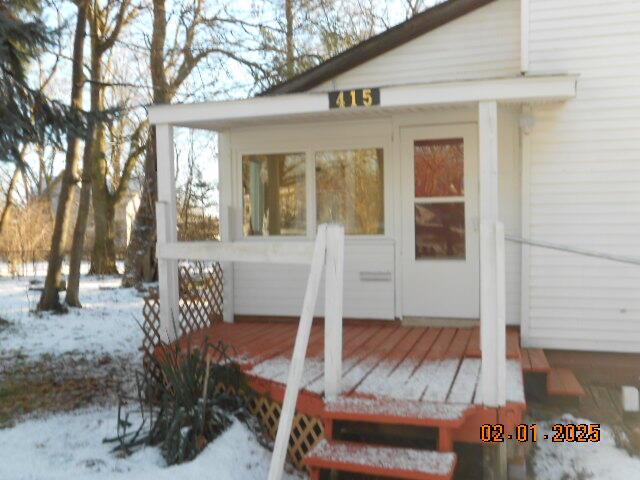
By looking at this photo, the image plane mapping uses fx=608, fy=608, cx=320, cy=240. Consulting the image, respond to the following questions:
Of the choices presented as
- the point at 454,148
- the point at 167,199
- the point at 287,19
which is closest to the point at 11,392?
the point at 167,199

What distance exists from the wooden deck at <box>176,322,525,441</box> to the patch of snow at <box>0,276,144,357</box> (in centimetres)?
236

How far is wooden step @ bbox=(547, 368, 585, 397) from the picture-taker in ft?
15.9

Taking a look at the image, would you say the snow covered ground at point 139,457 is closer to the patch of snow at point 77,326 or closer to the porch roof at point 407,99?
the porch roof at point 407,99

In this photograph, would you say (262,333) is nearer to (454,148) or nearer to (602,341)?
(454,148)

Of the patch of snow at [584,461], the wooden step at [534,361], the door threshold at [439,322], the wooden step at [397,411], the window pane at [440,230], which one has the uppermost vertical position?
the window pane at [440,230]

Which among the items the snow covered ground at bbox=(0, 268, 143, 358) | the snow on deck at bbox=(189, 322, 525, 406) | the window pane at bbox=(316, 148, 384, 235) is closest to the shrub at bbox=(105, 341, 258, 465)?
the snow on deck at bbox=(189, 322, 525, 406)

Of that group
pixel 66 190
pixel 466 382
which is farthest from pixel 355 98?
pixel 66 190

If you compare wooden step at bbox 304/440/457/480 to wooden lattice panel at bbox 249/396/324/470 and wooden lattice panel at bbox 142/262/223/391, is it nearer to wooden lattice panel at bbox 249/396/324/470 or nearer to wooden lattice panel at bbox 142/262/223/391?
wooden lattice panel at bbox 249/396/324/470

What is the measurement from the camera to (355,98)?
5062 millimetres

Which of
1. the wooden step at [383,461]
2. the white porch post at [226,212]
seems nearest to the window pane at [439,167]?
the white porch post at [226,212]

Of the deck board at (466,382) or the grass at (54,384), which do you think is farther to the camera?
the grass at (54,384)

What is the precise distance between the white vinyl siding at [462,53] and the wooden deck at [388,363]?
2.67 m

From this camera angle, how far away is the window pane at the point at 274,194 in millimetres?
6883

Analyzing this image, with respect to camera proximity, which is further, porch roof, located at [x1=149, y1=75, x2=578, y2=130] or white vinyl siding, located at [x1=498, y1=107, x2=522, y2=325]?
white vinyl siding, located at [x1=498, y1=107, x2=522, y2=325]
